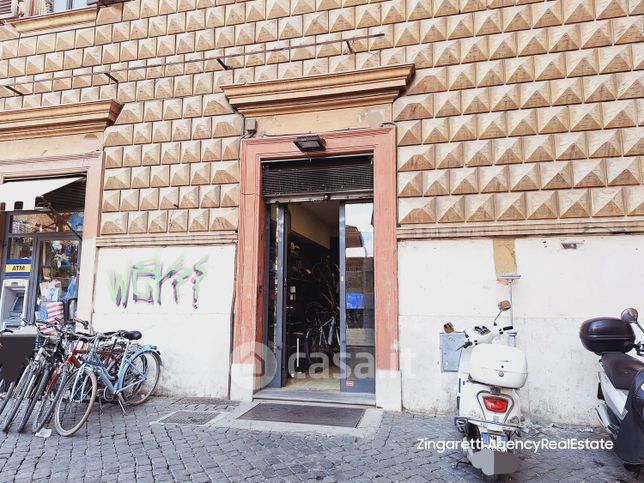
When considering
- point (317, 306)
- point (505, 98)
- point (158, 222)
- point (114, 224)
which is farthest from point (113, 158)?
point (505, 98)

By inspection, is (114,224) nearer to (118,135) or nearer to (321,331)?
(118,135)

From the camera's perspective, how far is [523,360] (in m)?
3.52

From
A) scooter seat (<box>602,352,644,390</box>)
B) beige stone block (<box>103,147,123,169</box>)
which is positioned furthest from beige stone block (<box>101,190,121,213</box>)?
scooter seat (<box>602,352,644,390</box>)

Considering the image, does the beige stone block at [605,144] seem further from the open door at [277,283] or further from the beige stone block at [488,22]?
the open door at [277,283]

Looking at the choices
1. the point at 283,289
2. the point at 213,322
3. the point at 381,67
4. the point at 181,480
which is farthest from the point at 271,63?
the point at 181,480

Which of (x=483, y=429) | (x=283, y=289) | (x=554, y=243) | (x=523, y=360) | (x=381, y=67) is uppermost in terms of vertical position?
(x=381, y=67)

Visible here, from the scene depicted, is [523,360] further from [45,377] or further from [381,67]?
[45,377]

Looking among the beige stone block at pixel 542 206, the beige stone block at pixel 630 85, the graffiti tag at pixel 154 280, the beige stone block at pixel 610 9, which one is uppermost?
the beige stone block at pixel 610 9

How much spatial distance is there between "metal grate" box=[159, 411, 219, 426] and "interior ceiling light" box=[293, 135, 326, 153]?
3.50m

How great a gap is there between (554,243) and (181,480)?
14.9 feet

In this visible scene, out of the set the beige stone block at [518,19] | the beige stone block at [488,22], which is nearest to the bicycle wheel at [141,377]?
the beige stone block at [488,22]

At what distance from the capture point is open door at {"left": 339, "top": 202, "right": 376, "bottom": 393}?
20.0 ft

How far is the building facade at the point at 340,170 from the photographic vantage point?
5375 millimetres

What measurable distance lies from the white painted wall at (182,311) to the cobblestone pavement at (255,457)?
3.94 feet
